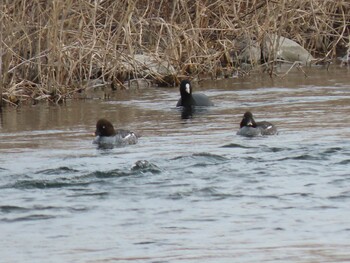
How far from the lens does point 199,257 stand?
8656 millimetres

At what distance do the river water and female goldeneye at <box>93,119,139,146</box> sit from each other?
15 cm

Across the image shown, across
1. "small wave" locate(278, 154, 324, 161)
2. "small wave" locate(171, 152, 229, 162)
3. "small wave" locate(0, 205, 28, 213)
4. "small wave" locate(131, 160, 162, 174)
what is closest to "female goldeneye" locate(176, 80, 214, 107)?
"small wave" locate(171, 152, 229, 162)

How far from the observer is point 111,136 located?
47.2 ft

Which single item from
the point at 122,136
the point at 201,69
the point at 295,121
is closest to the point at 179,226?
the point at 122,136

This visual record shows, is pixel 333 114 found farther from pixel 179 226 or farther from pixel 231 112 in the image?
pixel 179 226

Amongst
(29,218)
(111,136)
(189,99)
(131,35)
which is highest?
(131,35)

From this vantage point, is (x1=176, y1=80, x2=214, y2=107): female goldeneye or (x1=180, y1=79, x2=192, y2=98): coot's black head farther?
(x1=180, y1=79, x2=192, y2=98): coot's black head

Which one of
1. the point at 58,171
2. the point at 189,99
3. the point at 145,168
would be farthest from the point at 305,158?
the point at 189,99

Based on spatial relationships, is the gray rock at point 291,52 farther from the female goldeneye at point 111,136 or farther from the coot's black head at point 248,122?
the female goldeneye at point 111,136

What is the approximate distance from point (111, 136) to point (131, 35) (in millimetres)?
6533

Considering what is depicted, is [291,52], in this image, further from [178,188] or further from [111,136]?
[178,188]

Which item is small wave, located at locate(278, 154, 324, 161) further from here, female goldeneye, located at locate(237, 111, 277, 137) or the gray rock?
the gray rock

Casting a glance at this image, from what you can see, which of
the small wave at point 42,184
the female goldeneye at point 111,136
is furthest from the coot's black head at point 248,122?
the small wave at point 42,184

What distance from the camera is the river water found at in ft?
29.6
